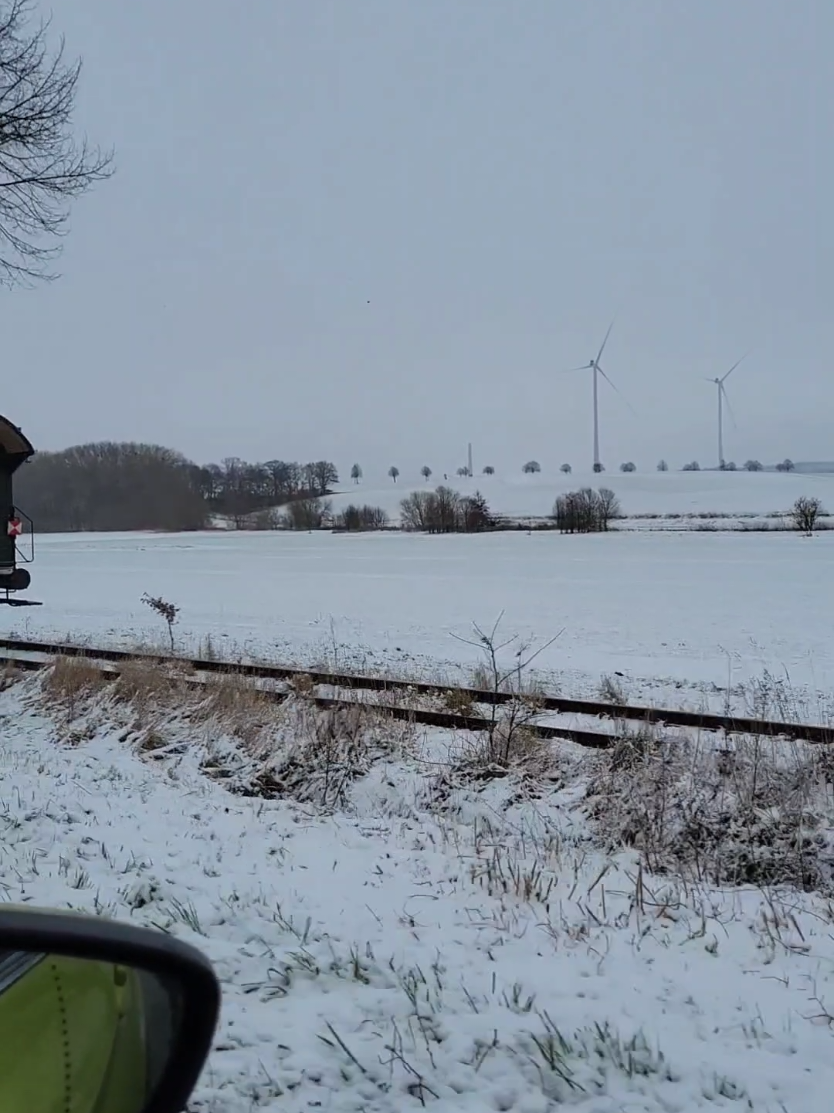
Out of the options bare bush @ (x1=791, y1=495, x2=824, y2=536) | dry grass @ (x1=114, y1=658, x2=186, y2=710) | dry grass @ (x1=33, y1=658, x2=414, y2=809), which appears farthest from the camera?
bare bush @ (x1=791, y1=495, x2=824, y2=536)

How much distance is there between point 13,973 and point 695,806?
6.19 meters

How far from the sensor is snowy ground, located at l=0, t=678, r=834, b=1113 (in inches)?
128

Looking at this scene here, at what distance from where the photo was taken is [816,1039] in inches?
136

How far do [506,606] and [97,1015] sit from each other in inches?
999

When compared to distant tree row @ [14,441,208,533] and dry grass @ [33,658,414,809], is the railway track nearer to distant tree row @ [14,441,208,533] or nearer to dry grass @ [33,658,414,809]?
dry grass @ [33,658,414,809]

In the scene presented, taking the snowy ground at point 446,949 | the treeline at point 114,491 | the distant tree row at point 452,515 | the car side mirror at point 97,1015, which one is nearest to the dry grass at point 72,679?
the snowy ground at point 446,949

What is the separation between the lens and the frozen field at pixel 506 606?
1636 centimetres

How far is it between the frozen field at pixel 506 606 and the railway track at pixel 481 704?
2172mm

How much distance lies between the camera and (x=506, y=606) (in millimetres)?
26688

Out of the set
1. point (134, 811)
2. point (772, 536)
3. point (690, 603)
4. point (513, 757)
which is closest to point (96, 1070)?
point (134, 811)

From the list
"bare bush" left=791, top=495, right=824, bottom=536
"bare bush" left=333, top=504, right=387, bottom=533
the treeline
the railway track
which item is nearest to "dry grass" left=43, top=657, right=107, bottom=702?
the railway track

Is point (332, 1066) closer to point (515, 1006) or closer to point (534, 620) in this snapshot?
point (515, 1006)

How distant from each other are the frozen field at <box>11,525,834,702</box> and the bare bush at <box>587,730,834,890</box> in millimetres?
4458

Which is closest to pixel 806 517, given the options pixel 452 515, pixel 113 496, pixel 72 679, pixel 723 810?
pixel 452 515
